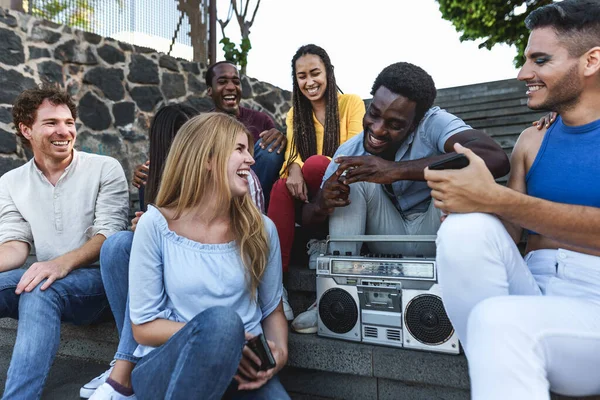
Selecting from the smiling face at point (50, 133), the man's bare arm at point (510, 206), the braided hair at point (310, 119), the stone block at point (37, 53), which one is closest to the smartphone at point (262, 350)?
the man's bare arm at point (510, 206)

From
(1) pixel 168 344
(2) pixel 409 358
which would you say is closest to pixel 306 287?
(2) pixel 409 358

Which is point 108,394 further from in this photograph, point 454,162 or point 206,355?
point 454,162

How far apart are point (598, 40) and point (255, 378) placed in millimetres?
1272

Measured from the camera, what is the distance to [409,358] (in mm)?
1397

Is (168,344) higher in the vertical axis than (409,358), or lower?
higher

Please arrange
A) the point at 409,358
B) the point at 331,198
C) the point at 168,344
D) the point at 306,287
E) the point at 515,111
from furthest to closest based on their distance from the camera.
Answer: the point at 515,111, the point at 306,287, the point at 331,198, the point at 409,358, the point at 168,344

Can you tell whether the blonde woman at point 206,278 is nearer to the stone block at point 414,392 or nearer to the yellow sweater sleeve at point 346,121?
the stone block at point 414,392

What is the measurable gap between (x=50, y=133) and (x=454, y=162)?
1710 mm

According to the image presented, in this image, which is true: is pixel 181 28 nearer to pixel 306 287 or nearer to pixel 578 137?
pixel 306 287

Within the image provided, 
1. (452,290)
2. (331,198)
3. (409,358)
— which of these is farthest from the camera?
(331,198)

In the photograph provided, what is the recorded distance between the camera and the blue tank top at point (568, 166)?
3.75 feet

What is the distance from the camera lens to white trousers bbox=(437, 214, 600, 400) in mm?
778

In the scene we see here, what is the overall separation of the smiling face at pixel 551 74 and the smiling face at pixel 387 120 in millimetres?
Result: 528

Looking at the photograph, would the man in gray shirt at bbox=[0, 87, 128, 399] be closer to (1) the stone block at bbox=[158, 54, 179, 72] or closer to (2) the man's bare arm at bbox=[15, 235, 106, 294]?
(2) the man's bare arm at bbox=[15, 235, 106, 294]
